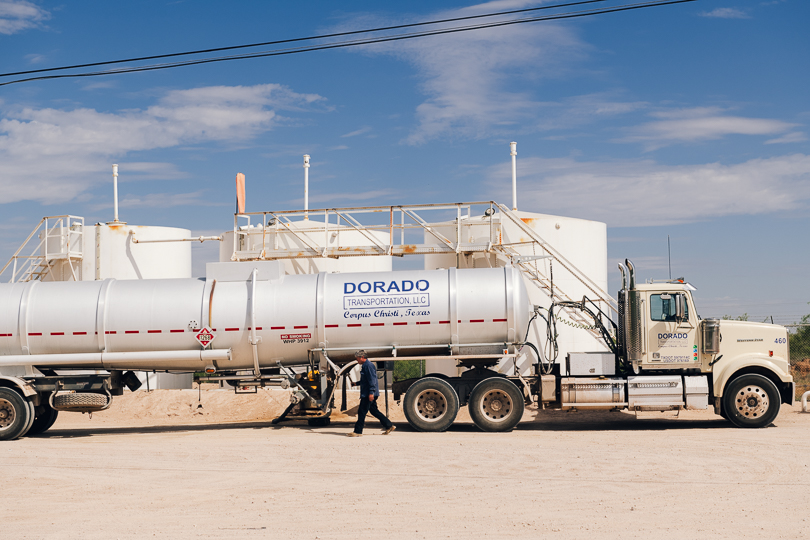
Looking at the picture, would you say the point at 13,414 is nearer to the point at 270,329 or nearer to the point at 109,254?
the point at 270,329

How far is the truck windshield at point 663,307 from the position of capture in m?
16.5

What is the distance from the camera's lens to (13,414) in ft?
53.0

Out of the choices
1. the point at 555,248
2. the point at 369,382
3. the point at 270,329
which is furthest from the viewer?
the point at 555,248

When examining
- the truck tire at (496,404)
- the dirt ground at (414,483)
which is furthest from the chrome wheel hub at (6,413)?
the truck tire at (496,404)

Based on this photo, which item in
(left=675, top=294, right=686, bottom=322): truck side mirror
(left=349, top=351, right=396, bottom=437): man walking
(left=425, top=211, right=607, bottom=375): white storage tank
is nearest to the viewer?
(left=349, top=351, right=396, bottom=437): man walking

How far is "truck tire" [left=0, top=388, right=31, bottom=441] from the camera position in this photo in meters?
16.0

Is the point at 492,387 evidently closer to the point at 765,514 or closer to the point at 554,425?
the point at 554,425

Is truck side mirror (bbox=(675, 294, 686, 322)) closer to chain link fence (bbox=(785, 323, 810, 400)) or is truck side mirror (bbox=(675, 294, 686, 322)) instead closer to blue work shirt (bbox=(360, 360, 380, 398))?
blue work shirt (bbox=(360, 360, 380, 398))

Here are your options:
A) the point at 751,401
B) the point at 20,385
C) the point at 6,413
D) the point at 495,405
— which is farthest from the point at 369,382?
the point at 751,401

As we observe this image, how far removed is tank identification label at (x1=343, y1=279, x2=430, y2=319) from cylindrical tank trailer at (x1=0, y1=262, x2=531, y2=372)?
0.07ft

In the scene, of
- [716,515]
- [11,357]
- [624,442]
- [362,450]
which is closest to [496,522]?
[716,515]

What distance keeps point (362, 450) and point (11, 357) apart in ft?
27.5

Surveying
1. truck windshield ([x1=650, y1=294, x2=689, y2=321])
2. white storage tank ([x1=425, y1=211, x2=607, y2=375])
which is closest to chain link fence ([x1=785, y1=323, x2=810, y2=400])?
white storage tank ([x1=425, y1=211, x2=607, y2=375])

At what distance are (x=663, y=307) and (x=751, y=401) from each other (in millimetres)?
2705
